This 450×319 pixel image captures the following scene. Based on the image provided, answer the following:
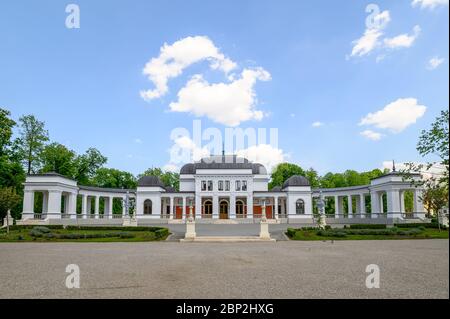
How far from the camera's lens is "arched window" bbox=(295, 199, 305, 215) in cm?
6050

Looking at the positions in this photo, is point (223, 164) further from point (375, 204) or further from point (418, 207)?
point (418, 207)

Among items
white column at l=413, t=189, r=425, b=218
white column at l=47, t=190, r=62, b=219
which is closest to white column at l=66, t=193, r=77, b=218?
white column at l=47, t=190, r=62, b=219

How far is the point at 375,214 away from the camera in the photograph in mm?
49656

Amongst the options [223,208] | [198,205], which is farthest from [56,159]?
[223,208]

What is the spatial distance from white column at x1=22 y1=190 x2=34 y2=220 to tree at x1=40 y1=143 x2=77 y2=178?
31.1 feet

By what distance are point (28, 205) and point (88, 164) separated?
19246mm

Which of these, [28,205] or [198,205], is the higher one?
[28,205]

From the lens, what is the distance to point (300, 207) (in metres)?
60.8

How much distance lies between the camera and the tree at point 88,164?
6322 cm

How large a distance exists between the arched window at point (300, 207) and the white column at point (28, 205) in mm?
40263

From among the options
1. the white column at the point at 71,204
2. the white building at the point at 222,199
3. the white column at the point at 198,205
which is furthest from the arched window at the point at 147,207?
the white column at the point at 71,204
